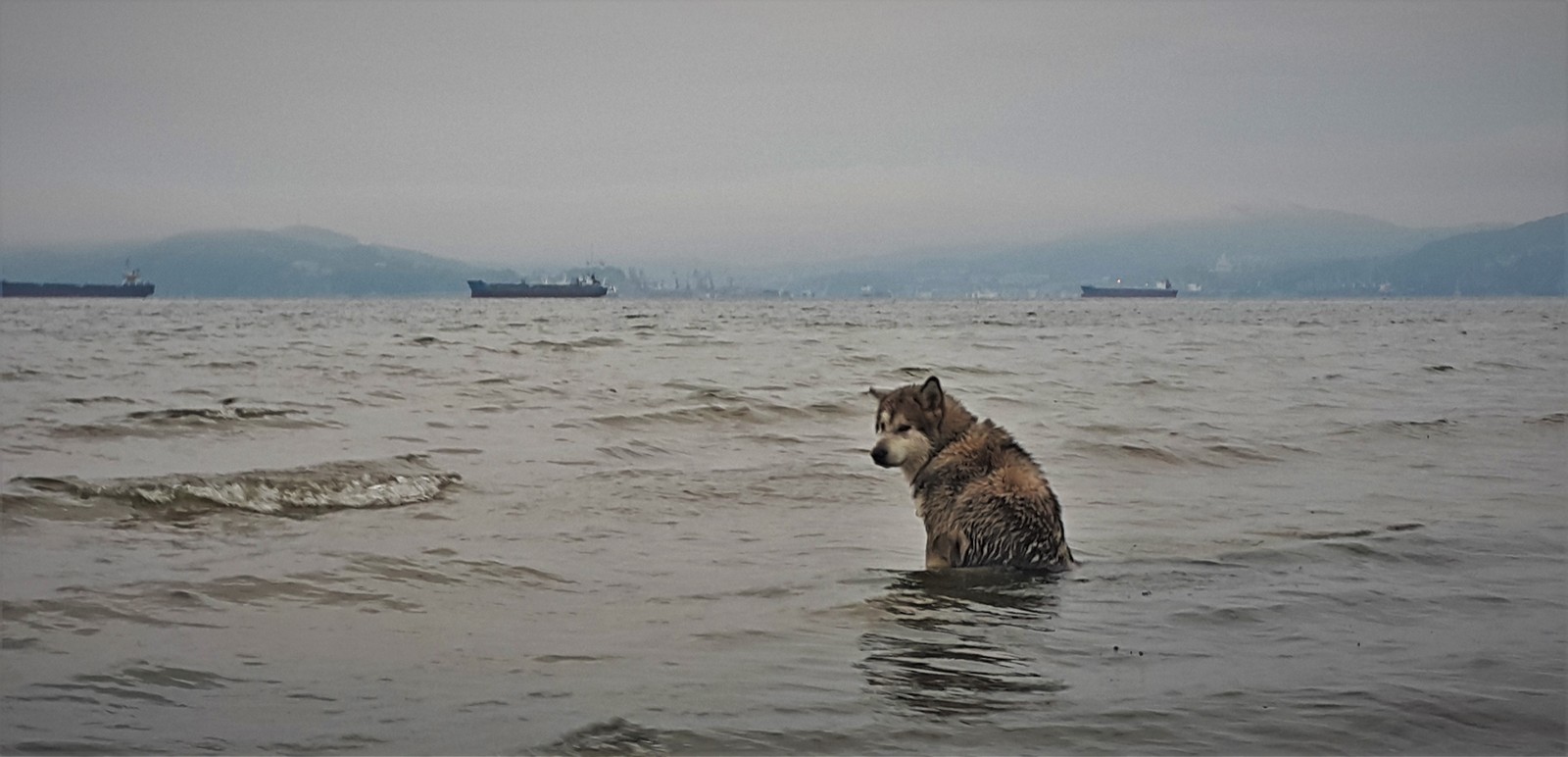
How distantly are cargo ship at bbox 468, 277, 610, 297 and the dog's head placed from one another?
7003 inches

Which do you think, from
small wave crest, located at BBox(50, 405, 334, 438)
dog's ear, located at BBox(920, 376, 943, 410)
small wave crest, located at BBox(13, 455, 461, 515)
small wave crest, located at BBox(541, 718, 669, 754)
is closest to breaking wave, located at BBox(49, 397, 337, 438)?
small wave crest, located at BBox(50, 405, 334, 438)

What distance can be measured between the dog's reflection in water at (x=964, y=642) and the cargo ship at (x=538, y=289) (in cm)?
17932

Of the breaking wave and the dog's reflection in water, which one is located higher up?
the breaking wave

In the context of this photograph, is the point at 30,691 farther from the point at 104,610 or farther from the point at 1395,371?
the point at 1395,371

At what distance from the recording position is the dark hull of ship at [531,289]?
182000 mm

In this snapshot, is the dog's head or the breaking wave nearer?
the dog's head

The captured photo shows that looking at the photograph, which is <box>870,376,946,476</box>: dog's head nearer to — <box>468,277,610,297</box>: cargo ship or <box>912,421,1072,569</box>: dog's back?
<box>912,421,1072,569</box>: dog's back

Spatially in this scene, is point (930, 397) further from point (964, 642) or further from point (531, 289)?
point (531, 289)

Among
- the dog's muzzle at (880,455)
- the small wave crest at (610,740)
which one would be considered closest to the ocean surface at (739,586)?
the small wave crest at (610,740)

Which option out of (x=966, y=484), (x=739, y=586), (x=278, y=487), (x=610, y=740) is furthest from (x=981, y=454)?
(x=278, y=487)

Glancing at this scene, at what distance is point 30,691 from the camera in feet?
16.3

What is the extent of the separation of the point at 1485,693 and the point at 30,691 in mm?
5841

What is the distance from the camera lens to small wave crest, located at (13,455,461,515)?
9.93m

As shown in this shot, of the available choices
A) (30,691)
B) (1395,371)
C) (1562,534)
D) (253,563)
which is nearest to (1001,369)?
(1395,371)
